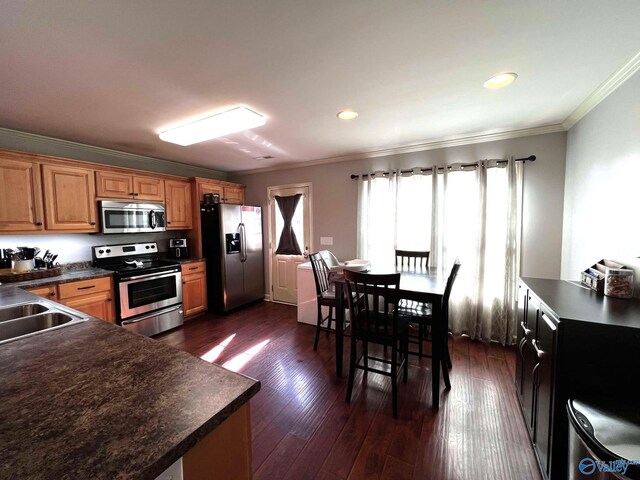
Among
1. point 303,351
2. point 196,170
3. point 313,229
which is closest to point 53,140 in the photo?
point 196,170

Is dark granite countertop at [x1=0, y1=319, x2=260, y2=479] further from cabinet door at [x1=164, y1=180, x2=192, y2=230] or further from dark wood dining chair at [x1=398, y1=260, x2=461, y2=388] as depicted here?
cabinet door at [x1=164, y1=180, x2=192, y2=230]

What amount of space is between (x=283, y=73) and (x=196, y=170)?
3400mm

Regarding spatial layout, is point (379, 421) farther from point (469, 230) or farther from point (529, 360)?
point (469, 230)

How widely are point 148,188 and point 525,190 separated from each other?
462 centimetres

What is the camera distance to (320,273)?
3166 mm

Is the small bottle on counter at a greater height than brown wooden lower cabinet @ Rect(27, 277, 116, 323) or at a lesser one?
greater

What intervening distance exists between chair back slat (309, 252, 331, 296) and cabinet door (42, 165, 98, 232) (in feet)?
8.60

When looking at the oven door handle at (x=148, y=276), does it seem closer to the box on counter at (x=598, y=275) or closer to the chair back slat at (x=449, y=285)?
the chair back slat at (x=449, y=285)

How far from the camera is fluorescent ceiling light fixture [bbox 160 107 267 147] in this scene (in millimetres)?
2322

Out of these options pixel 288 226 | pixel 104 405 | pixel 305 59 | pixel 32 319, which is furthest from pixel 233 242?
pixel 104 405

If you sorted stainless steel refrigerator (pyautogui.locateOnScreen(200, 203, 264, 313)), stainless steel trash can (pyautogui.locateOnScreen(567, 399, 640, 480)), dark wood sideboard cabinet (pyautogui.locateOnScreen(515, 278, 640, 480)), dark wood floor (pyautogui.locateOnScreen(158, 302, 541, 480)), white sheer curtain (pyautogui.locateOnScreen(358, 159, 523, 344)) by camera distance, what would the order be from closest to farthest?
stainless steel trash can (pyautogui.locateOnScreen(567, 399, 640, 480)) → dark wood sideboard cabinet (pyautogui.locateOnScreen(515, 278, 640, 480)) → dark wood floor (pyautogui.locateOnScreen(158, 302, 541, 480)) → white sheer curtain (pyautogui.locateOnScreen(358, 159, 523, 344)) → stainless steel refrigerator (pyautogui.locateOnScreen(200, 203, 264, 313))

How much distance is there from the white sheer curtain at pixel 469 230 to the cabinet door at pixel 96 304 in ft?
10.9

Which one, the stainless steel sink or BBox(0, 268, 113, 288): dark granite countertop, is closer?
the stainless steel sink

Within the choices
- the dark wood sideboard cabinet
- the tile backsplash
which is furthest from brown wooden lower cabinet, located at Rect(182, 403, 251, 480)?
the tile backsplash
